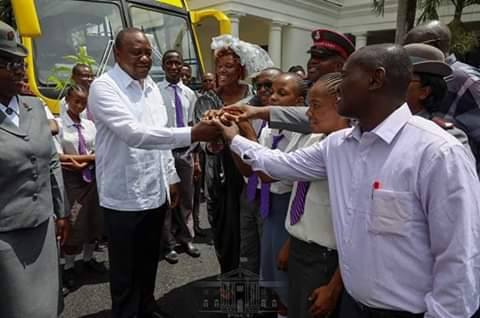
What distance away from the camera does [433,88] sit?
68.9 inches

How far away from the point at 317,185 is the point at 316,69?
863mm

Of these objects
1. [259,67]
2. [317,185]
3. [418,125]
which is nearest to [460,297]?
[418,125]

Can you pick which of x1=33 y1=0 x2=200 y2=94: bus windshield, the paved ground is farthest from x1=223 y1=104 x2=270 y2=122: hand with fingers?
x1=33 y1=0 x2=200 y2=94: bus windshield

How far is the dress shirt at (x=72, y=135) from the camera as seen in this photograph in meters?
3.57

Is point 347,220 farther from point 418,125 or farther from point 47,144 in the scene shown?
point 47,144

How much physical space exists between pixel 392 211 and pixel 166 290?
8.47 feet

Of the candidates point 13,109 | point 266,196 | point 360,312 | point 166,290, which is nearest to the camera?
point 360,312

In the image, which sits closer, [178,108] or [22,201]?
[22,201]

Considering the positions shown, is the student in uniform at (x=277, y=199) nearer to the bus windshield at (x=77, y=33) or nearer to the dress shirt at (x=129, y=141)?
the dress shirt at (x=129, y=141)

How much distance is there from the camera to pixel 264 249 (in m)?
2.45

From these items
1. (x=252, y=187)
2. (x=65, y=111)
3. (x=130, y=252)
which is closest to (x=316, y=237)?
(x=252, y=187)

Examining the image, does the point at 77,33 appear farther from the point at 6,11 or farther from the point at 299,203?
the point at 299,203

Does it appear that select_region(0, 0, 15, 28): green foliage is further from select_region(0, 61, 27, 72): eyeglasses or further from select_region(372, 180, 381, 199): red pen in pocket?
select_region(372, 180, 381, 199): red pen in pocket

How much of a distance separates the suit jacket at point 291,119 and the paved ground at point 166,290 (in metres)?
1.75
